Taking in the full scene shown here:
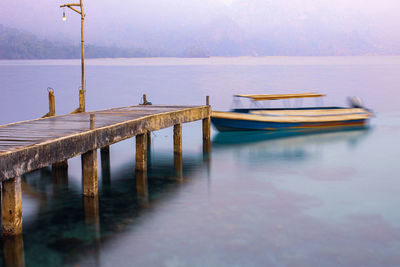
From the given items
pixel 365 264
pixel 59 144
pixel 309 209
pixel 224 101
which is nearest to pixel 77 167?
pixel 59 144

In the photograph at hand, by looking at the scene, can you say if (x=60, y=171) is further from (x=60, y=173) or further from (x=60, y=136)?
(x=60, y=136)

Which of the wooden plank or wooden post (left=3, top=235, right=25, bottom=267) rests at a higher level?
the wooden plank

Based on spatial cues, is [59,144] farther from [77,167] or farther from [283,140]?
[283,140]

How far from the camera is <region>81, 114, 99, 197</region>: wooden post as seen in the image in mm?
15305

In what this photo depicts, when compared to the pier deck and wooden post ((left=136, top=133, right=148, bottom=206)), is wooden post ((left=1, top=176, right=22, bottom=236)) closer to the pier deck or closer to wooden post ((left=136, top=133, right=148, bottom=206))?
the pier deck

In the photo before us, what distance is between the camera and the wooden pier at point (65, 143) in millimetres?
11766

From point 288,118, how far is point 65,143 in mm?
22189

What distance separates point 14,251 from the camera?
12227 mm

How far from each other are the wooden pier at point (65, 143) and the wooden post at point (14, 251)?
0.17 metres

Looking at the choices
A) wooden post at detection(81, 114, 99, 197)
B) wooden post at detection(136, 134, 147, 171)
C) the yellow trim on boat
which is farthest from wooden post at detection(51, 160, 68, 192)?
the yellow trim on boat

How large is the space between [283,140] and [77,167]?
45.2 ft

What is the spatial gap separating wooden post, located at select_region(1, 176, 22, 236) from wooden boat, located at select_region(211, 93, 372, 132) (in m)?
19.4

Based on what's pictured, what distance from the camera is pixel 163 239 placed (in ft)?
44.3

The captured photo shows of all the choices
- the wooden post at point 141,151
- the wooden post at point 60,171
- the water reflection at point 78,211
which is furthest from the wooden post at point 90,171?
the wooden post at point 141,151
